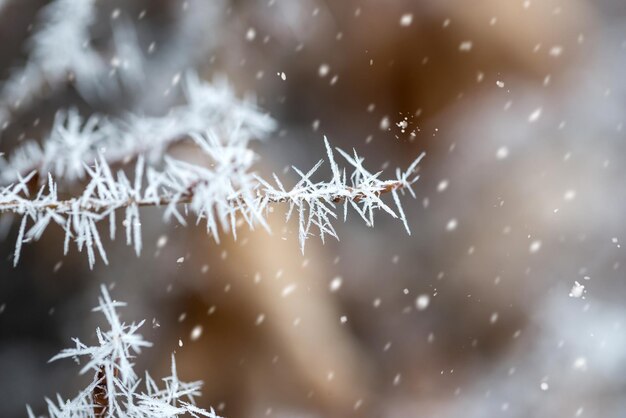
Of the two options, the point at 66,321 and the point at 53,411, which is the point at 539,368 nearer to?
the point at 66,321

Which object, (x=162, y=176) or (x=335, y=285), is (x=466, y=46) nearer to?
(x=335, y=285)

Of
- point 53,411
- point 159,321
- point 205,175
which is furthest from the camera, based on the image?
point 159,321

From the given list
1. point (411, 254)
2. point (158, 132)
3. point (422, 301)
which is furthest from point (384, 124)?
point (158, 132)

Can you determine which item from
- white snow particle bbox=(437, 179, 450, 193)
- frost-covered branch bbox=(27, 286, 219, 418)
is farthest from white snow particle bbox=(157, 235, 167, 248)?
frost-covered branch bbox=(27, 286, 219, 418)

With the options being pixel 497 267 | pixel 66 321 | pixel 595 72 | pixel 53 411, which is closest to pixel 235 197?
pixel 53 411

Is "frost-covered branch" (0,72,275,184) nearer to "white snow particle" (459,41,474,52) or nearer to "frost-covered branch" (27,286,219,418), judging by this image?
"frost-covered branch" (27,286,219,418)

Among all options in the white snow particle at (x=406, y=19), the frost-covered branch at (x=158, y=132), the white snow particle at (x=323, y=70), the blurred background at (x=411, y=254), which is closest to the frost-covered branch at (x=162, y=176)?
the frost-covered branch at (x=158, y=132)

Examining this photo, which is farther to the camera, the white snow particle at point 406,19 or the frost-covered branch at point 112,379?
the white snow particle at point 406,19

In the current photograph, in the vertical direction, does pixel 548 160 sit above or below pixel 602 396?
above

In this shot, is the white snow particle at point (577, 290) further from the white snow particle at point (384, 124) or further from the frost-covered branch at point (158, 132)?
the frost-covered branch at point (158, 132)
